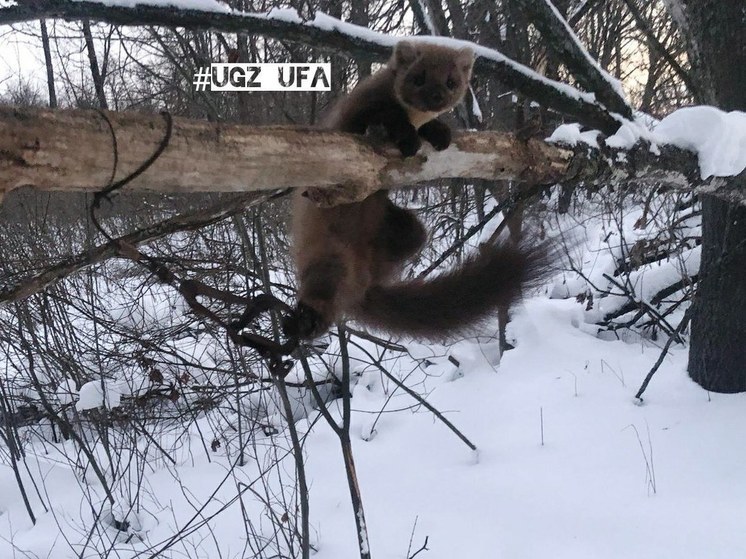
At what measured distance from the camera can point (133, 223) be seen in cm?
510

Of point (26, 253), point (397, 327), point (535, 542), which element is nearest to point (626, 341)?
point (535, 542)

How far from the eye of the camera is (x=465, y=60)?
8.68ft

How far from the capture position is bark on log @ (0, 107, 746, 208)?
3.26ft

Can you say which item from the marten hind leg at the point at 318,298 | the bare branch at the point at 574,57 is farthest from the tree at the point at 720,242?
the marten hind leg at the point at 318,298

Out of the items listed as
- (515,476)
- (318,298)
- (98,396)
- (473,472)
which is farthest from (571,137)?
(98,396)

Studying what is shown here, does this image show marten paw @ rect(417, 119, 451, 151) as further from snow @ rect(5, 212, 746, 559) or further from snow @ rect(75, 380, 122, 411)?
snow @ rect(75, 380, 122, 411)

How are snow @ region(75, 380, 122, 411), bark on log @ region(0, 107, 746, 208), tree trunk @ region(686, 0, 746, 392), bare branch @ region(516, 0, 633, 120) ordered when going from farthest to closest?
tree trunk @ region(686, 0, 746, 392) → snow @ region(75, 380, 122, 411) → bare branch @ region(516, 0, 633, 120) → bark on log @ region(0, 107, 746, 208)

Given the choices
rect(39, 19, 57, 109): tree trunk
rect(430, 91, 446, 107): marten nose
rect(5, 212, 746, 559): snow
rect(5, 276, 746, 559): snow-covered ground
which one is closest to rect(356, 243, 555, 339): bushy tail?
rect(430, 91, 446, 107): marten nose

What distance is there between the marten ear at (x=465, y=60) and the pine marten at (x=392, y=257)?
11cm

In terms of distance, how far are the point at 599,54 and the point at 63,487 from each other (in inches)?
331

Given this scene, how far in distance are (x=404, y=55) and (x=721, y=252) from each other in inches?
108

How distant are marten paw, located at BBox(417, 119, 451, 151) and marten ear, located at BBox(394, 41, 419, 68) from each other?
0.50 metres

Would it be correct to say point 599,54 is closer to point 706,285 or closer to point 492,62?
point 706,285

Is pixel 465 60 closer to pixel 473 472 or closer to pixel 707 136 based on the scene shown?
pixel 707 136
